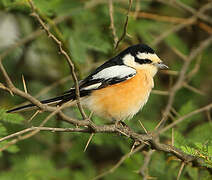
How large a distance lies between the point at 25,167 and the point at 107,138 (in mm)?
965

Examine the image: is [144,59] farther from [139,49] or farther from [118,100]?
[118,100]

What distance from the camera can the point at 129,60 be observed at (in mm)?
4293

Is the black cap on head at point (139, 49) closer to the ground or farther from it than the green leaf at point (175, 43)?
closer to the ground

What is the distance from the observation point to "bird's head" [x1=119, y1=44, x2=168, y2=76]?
4168 mm

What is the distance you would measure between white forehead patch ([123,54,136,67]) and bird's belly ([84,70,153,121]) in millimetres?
299

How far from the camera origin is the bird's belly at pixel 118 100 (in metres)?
3.90

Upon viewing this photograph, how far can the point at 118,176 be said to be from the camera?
4715 mm

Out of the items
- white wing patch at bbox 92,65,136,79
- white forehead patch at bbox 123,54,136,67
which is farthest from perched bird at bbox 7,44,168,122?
white forehead patch at bbox 123,54,136,67

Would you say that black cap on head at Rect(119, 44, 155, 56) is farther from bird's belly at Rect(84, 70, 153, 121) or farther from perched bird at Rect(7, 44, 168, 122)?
bird's belly at Rect(84, 70, 153, 121)

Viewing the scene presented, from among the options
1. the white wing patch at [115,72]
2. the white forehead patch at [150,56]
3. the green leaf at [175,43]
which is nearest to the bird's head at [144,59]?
the white forehead patch at [150,56]

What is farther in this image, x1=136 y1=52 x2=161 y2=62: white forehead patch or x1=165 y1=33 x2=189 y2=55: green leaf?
x1=165 y1=33 x2=189 y2=55: green leaf

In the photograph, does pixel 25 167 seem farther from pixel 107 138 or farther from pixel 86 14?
pixel 86 14

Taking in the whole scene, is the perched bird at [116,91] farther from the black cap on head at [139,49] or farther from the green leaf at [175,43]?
the green leaf at [175,43]

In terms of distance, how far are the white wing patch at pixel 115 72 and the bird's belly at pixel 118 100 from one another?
9 centimetres
